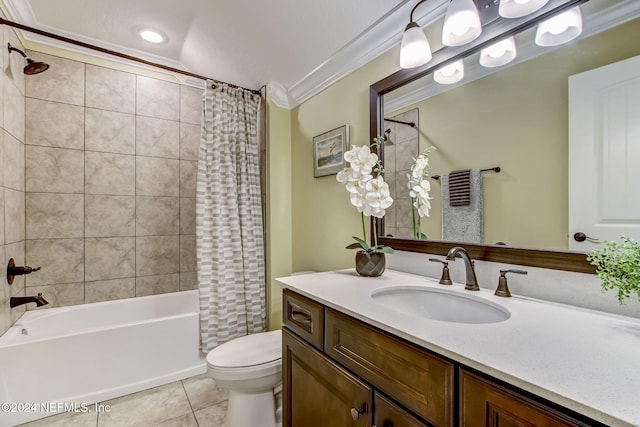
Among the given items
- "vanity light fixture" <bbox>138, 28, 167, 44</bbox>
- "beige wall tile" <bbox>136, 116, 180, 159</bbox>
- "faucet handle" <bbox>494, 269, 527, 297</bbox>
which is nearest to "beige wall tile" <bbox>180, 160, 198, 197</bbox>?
"beige wall tile" <bbox>136, 116, 180, 159</bbox>

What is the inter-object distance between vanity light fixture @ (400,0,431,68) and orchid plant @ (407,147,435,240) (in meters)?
0.40

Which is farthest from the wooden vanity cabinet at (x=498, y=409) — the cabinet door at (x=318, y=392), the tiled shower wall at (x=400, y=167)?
the tiled shower wall at (x=400, y=167)

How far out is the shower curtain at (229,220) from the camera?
2.16m

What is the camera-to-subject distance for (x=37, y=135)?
2086 mm

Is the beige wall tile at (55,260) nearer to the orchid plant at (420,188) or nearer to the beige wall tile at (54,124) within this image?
the beige wall tile at (54,124)

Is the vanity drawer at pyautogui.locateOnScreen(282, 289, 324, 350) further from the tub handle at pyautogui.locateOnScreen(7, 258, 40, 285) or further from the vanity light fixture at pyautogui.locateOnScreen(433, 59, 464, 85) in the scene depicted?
A: the tub handle at pyautogui.locateOnScreen(7, 258, 40, 285)

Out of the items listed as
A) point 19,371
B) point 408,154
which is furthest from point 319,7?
point 19,371

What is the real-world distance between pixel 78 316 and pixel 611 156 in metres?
A: 3.19

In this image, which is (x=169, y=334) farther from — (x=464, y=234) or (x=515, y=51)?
(x=515, y=51)

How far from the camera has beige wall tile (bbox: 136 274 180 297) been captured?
246 cm

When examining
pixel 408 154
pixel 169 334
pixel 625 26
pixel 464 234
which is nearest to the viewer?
pixel 625 26

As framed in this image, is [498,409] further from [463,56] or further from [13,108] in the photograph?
[13,108]

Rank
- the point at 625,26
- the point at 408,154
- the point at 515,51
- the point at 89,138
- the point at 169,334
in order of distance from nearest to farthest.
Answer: the point at 625,26 → the point at 515,51 → the point at 408,154 → the point at 169,334 → the point at 89,138

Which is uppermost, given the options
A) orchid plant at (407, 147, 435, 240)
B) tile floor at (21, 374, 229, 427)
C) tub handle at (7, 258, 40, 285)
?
orchid plant at (407, 147, 435, 240)
